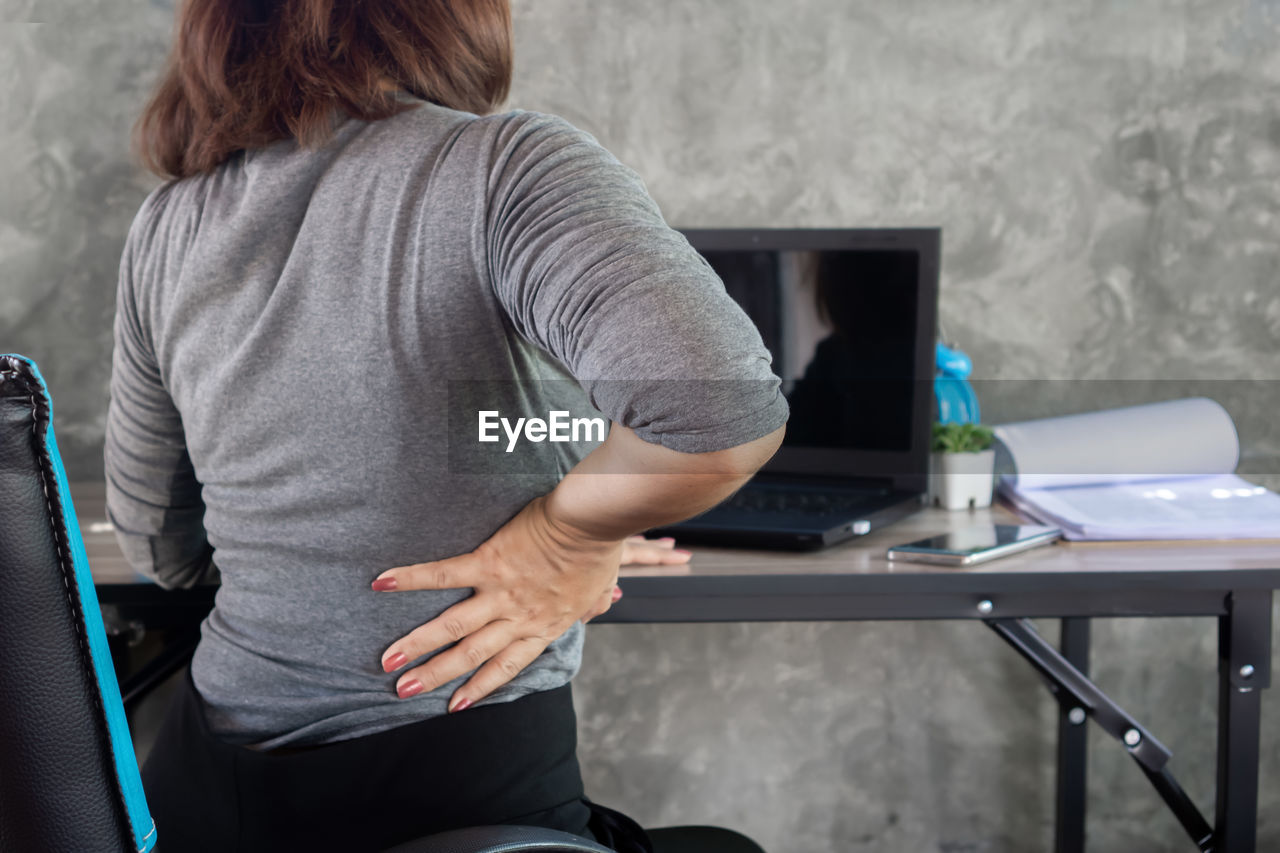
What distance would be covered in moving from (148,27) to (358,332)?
1.23 m

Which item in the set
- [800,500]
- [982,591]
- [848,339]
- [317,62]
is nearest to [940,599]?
[982,591]

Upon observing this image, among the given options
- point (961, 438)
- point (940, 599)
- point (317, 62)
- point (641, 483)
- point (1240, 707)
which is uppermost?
point (317, 62)

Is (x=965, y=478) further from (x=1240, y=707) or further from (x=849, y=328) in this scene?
(x=1240, y=707)

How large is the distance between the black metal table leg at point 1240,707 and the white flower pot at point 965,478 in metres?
0.33

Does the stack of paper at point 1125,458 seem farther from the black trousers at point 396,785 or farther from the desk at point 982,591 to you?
the black trousers at point 396,785

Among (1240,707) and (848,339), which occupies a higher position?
(848,339)

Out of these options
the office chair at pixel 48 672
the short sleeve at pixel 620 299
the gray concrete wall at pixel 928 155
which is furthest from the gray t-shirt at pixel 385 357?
the gray concrete wall at pixel 928 155

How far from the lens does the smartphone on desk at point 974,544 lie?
112 cm

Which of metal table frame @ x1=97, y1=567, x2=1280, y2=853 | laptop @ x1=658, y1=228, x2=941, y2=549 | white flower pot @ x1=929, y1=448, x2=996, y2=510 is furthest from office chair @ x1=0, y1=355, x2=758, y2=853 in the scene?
white flower pot @ x1=929, y1=448, x2=996, y2=510

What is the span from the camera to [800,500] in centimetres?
138

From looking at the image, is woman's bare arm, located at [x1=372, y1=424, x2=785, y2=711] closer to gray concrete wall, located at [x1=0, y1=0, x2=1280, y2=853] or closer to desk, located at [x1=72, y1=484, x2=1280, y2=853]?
desk, located at [x1=72, y1=484, x2=1280, y2=853]

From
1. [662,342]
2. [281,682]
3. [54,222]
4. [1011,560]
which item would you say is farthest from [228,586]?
[54,222]

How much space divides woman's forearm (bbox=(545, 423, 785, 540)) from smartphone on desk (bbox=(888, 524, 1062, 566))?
1.70 ft

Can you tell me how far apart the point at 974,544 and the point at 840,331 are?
1.28ft
